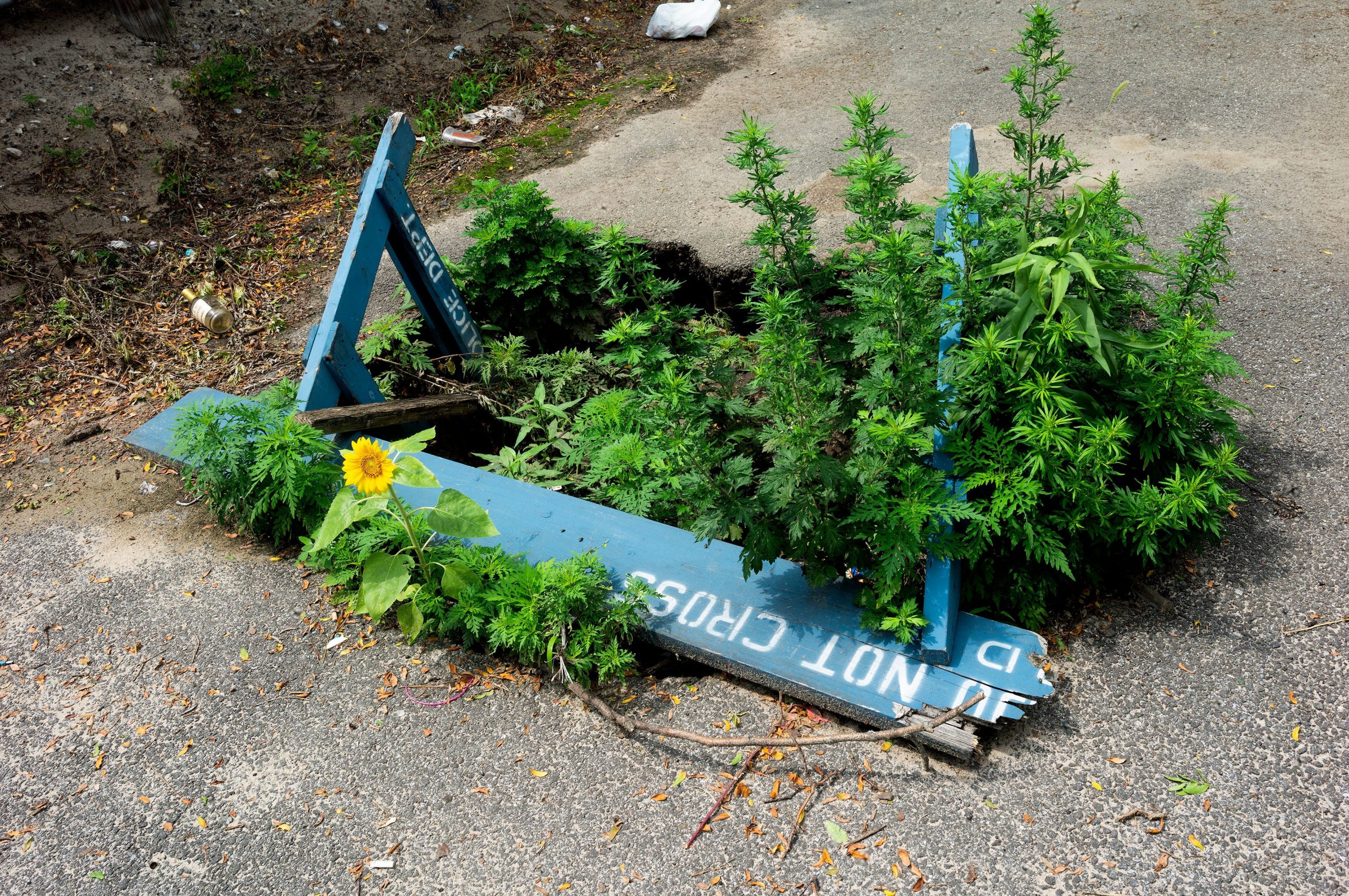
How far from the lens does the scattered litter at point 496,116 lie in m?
7.32

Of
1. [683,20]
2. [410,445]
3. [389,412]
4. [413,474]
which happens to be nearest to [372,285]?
[389,412]

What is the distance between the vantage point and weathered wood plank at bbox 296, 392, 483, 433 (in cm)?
356

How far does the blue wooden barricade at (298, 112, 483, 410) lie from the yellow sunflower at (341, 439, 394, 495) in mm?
1011

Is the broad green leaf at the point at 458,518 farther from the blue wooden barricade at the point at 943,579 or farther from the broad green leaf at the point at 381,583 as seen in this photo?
the blue wooden barricade at the point at 943,579

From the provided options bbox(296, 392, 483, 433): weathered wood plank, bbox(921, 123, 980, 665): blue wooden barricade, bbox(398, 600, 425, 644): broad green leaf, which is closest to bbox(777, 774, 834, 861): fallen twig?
bbox(921, 123, 980, 665): blue wooden barricade

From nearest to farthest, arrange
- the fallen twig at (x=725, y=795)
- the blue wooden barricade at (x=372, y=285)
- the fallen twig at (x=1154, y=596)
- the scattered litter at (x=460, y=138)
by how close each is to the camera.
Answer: the fallen twig at (x=725, y=795) → the fallen twig at (x=1154, y=596) → the blue wooden barricade at (x=372, y=285) → the scattered litter at (x=460, y=138)

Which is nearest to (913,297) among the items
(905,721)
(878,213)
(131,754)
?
(878,213)

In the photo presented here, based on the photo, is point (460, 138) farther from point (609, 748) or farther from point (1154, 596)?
point (1154, 596)

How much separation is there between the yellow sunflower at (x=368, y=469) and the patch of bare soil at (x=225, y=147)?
7.53ft

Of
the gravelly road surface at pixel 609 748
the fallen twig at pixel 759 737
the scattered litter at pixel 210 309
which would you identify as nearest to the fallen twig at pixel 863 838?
the gravelly road surface at pixel 609 748

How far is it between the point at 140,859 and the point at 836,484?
7.63 feet

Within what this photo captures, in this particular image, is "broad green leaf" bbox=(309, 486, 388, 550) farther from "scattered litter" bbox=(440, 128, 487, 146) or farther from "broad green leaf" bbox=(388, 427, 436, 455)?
"scattered litter" bbox=(440, 128, 487, 146)

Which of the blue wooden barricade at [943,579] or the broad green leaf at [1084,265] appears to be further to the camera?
the blue wooden barricade at [943,579]

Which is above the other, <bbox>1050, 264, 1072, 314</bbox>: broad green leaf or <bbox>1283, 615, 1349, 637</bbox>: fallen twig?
<bbox>1050, 264, 1072, 314</bbox>: broad green leaf
